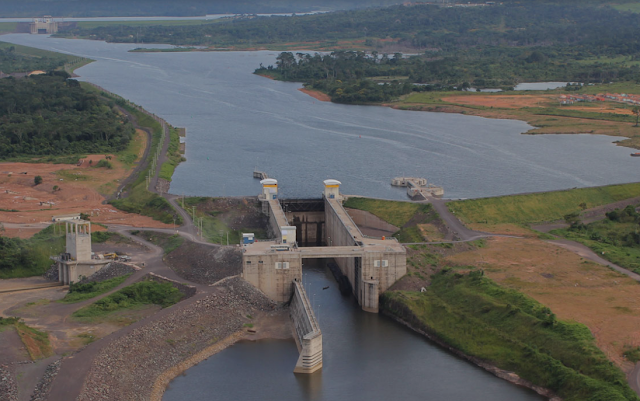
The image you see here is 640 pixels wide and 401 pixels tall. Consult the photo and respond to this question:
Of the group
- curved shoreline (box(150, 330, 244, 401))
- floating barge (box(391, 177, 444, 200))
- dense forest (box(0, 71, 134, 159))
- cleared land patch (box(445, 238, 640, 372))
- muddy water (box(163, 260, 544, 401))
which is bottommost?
muddy water (box(163, 260, 544, 401))

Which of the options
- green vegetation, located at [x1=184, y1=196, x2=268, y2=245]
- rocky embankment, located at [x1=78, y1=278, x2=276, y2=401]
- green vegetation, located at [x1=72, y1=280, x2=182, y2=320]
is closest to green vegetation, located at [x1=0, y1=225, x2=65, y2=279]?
green vegetation, located at [x1=72, y1=280, x2=182, y2=320]

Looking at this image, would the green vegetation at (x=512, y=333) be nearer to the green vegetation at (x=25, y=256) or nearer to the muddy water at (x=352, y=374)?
the muddy water at (x=352, y=374)

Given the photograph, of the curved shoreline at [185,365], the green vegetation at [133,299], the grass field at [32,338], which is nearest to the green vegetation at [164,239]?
the green vegetation at [133,299]

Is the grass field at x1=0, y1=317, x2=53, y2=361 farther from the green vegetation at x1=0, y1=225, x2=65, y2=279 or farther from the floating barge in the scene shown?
the floating barge

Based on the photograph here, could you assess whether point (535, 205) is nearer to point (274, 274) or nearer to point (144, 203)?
point (274, 274)

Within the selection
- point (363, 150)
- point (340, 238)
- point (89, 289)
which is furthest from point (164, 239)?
point (363, 150)
